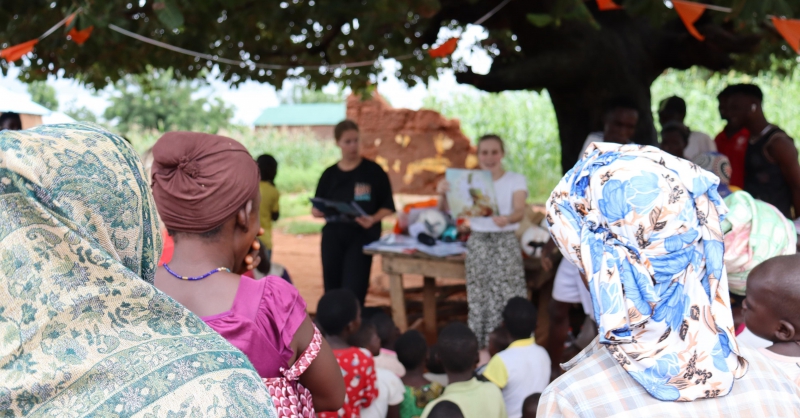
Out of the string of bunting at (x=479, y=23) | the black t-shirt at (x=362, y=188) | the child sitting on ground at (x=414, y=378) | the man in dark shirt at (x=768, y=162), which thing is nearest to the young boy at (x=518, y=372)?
the child sitting on ground at (x=414, y=378)

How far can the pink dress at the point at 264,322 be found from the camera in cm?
162

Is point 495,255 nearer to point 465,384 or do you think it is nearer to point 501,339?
point 501,339

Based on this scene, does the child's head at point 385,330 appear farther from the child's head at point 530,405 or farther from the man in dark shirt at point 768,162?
the man in dark shirt at point 768,162

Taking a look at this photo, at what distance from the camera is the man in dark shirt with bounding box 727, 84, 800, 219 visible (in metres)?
3.86

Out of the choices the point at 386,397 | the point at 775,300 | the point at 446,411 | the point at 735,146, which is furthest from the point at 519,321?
the point at 735,146

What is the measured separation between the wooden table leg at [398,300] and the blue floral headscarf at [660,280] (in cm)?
435

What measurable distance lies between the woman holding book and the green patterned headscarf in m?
3.90

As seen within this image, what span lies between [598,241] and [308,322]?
75 cm

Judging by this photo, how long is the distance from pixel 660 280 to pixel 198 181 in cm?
111

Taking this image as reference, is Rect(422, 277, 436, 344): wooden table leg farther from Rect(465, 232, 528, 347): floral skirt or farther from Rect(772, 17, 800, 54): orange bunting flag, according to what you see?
Rect(772, 17, 800, 54): orange bunting flag

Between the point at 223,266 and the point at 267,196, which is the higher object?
the point at 223,266

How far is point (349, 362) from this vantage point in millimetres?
2736

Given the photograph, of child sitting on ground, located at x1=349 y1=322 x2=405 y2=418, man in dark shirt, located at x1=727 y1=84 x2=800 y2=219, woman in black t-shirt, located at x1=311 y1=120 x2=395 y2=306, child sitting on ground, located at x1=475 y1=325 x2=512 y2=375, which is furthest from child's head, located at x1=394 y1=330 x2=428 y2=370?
man in dark shirt, located at x1=727 y1=84 x2=800 y2=219

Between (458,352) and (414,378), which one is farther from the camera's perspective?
(414,378)
